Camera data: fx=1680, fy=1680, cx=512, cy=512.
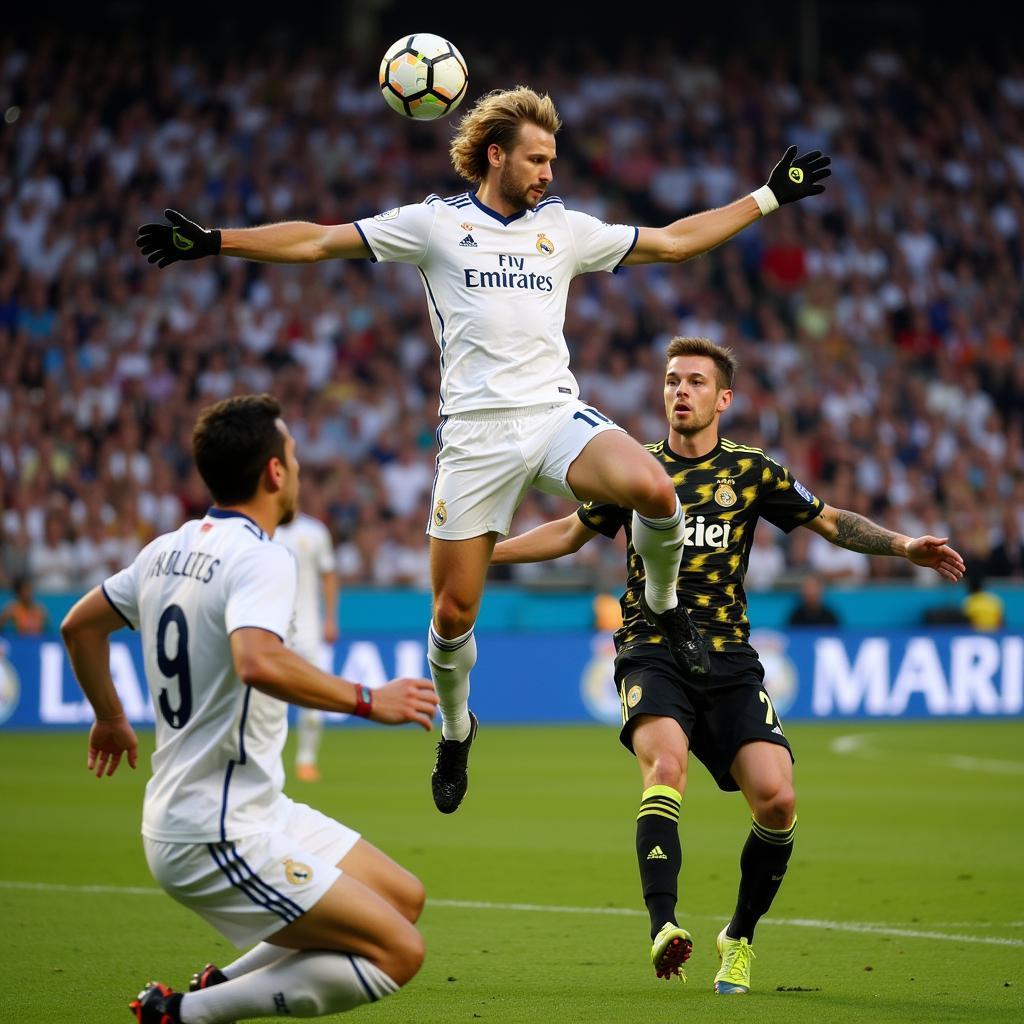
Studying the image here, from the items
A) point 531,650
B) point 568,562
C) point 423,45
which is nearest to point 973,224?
point 568,562

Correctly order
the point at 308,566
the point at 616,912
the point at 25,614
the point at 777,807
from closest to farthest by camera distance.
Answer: the point at 777,807
the point at 616,912
the point at 308,566
the point at 25,614

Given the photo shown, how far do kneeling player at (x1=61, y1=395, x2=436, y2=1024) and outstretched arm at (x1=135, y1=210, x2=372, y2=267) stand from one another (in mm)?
1591

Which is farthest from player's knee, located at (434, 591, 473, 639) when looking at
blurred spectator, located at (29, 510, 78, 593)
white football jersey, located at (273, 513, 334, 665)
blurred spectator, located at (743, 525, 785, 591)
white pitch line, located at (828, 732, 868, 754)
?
blurred spectator, located at (743, 525, 785, 591)

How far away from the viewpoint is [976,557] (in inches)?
860

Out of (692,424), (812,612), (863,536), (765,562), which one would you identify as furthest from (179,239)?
Result: (765,562)

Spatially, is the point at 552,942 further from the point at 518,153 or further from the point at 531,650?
the point at 531,650

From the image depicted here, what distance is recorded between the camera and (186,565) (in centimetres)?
480

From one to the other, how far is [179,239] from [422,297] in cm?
1768

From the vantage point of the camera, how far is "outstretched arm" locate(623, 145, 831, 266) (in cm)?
732

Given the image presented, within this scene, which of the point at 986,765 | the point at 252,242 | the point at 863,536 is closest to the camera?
the point at 252,242

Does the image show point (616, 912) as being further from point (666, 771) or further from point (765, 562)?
point (765, 562)

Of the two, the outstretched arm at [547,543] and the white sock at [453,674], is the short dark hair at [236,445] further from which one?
the outstretched arm at [547,543]

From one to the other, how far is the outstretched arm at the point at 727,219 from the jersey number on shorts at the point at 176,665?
3.26 meters

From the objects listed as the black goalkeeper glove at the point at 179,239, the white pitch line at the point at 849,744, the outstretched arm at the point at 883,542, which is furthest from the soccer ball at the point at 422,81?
the white pitch line at the point at 849,744
